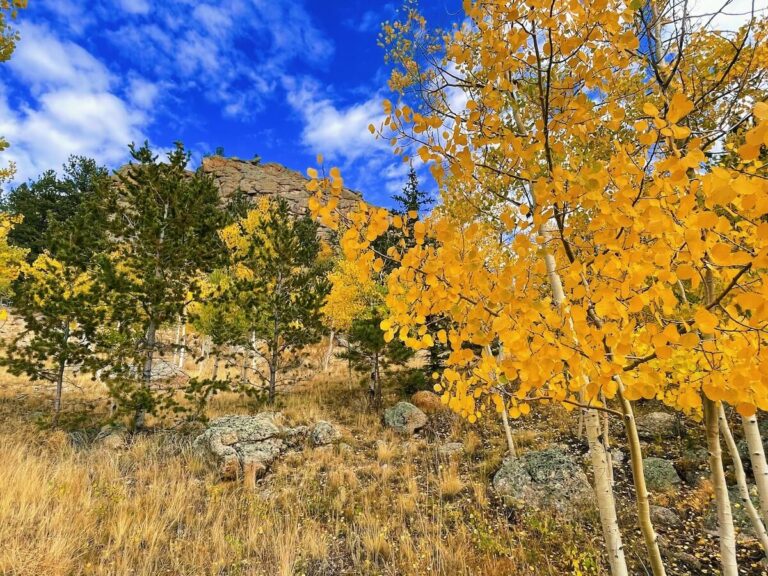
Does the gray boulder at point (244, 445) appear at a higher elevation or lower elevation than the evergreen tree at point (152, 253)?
lower

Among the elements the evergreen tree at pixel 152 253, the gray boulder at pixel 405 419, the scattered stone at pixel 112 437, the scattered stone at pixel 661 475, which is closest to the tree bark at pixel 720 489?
the scattered stone at pixel 661 475

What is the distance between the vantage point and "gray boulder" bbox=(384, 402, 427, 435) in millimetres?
9475

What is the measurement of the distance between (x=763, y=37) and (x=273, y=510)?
23.8 feet

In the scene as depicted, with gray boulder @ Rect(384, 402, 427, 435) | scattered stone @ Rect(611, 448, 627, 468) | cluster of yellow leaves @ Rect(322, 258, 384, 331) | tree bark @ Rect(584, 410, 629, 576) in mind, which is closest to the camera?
tree bark @ Rect(584, 410, 629, 576)

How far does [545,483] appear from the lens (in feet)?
18.0

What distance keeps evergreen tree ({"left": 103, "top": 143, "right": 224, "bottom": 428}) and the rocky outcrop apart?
47.9 m

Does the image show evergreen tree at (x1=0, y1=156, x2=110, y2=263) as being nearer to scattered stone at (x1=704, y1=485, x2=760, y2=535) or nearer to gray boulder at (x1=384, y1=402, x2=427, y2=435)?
gray boulder at (x1=384, y1=402, x2=427, y2=435)

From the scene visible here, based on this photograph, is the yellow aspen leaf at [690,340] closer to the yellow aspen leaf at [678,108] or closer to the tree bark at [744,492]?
the yellow aspen leaf at [678,108]

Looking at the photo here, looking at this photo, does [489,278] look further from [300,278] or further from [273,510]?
[300,278]

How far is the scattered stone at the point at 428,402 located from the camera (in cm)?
1071

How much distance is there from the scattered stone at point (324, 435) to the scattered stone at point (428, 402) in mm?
3160

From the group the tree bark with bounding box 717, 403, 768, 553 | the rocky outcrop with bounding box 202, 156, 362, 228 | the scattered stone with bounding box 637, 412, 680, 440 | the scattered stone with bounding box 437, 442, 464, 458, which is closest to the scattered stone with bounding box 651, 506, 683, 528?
the tree bark with bounding box 717, 403, 768, 553

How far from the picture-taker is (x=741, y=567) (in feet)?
12.3

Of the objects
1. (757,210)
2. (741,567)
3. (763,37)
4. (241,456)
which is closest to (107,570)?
(241,456)
